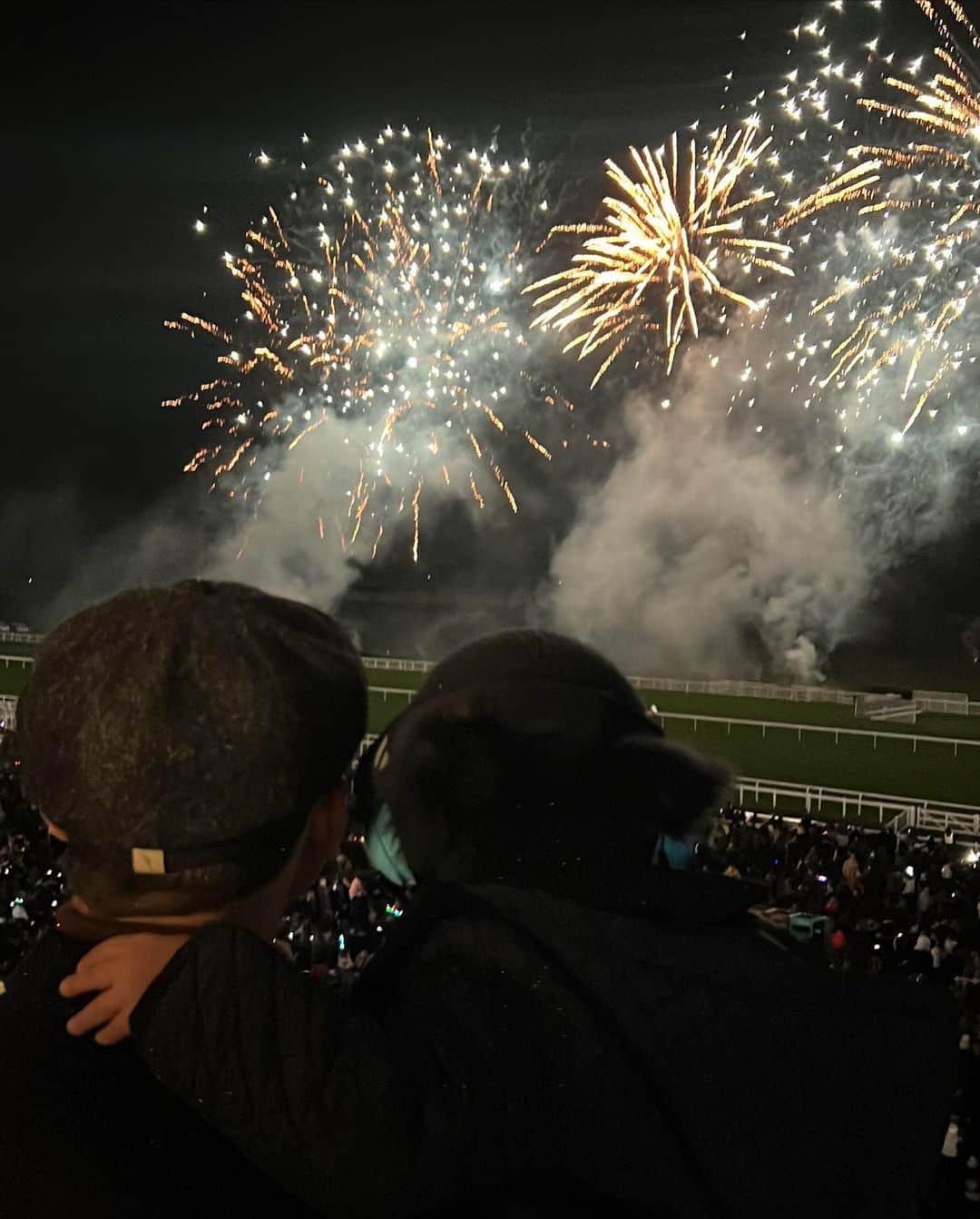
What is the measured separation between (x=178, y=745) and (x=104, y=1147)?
0.98 feet

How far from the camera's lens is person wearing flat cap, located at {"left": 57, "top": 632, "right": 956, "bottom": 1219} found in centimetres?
79

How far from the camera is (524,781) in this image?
104 cm

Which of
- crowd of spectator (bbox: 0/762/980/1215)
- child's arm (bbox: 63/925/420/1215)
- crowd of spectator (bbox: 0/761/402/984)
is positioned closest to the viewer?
child's arm (bbox: 63/925/420/1215)

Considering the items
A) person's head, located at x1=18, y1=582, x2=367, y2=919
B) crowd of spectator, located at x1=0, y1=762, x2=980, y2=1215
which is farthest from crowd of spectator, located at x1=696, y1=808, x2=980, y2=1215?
person's head, located at x1=18, y1=582, x2=367, y2=919

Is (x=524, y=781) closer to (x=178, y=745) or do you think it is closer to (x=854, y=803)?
(x=178, y=745)

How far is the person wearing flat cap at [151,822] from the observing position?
2.68ft

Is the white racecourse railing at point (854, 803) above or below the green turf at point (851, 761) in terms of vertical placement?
above

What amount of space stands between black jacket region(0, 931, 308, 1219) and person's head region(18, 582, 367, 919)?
0.41 ft

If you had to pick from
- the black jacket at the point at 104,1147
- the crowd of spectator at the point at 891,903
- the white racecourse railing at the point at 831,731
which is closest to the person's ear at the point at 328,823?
the black jacket at the point at 104,1147

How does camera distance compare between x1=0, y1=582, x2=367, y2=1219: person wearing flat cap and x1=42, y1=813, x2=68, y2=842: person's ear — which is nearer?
x1=0, y1=582, x2=367, y2=1219: person wearing flat cap

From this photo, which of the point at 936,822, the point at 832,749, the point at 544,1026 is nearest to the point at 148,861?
the point at 544,1026

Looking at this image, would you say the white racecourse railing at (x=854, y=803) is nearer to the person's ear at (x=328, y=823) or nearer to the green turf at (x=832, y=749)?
the green turf at (x=832, y=749)

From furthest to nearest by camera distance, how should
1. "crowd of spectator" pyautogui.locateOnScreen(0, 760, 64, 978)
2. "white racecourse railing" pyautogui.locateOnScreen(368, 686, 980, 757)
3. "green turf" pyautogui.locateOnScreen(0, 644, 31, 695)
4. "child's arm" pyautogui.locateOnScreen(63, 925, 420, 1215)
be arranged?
"green turf" pyautogui.locateOnScreen(0, 644, 31, 695) → "white racecourse railing" pyautogui.locateOnScreen(368, 686, 980, 757) → "crowd of spectator" pyautogui.locateOnScreen(0, 760, 64, 978) → "child's arm" pyautogui.locateOnScreen(63, 925, 420, 1215)

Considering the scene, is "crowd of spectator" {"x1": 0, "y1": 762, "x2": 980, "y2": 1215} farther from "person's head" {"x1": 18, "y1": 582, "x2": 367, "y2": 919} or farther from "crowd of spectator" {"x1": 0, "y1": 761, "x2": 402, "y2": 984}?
"person's head" {"x1": 18, "y1": 582, "x2": 367, "y2": 919}
